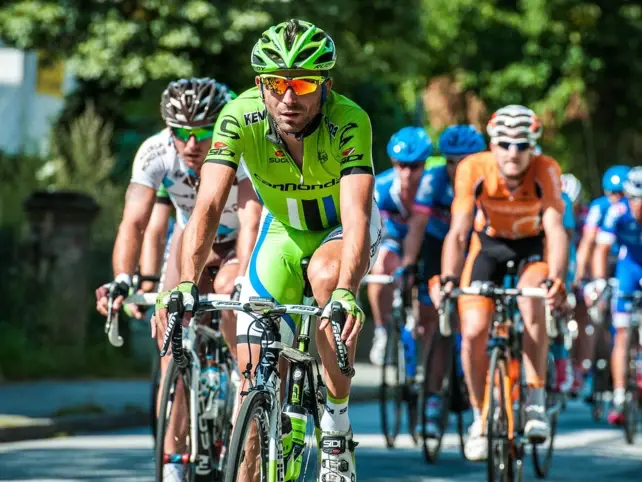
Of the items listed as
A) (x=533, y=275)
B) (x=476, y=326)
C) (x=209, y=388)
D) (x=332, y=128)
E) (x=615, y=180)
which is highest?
(x=615, y=180)

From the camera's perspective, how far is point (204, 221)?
6352 millimetres

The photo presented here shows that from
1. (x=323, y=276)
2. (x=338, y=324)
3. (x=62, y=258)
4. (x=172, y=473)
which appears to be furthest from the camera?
(x=62, y=258)

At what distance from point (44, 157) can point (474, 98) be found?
18709 millimetres

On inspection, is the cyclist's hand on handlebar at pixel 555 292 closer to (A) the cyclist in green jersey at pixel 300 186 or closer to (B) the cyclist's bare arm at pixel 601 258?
(A) the cyclist in green jersey at pixel 300 186

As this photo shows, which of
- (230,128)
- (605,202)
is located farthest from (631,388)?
(230,128)

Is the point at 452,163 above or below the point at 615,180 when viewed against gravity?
below

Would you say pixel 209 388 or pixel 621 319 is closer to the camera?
pixel 209 388

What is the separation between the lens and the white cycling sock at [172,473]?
7.56 metres

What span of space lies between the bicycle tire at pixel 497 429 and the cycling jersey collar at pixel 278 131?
2.77 meters

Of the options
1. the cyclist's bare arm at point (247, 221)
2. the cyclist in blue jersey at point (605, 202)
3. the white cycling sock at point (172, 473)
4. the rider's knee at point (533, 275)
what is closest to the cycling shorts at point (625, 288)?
the cyclist in blue jersey at point (605, 202)

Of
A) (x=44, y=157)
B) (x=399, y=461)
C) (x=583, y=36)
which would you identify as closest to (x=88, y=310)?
(x=44, y=157)

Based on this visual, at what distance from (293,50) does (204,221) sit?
2.50 feet

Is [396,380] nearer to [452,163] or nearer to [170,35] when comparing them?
[452,163]

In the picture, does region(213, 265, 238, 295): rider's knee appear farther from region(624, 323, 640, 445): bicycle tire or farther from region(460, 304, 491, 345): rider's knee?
region(624, 323, 640, 445): bicycle tire
